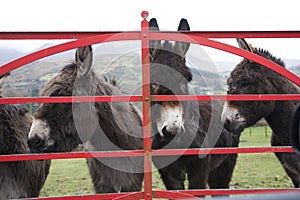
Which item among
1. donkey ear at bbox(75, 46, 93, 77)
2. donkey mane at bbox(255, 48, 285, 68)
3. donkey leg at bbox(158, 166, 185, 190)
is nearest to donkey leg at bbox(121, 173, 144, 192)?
donkey leg at bbox(158, 166, 185, 190)

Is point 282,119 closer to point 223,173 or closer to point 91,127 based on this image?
point 223,173

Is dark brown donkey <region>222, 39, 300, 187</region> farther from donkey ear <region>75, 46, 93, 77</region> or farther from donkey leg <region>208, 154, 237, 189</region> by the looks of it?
donkey ear <region>75, 46, 93, 77</region>

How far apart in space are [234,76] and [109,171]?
6.02 ft

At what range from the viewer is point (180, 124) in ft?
10.7

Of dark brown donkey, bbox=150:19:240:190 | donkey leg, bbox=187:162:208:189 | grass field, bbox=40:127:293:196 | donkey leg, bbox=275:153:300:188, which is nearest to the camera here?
dark brown donkey, bbox=150:19:240:190

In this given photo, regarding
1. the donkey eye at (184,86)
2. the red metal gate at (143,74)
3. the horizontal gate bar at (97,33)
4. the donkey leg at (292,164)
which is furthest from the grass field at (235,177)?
the horizontal gate bar at (97,33)

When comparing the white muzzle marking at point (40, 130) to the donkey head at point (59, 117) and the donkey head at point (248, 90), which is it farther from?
the donkey head at point (248, 90)

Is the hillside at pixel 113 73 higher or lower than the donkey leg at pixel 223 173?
higher

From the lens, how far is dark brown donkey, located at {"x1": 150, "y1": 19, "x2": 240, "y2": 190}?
3.45 m

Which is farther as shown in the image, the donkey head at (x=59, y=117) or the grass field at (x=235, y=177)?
the grass field at (x=235, y=177)

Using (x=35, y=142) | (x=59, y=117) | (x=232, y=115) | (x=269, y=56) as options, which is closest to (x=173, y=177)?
(x=232, y=115)

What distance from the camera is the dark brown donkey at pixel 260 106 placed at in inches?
161

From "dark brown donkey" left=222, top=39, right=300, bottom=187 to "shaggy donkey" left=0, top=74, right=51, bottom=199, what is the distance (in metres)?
2.25

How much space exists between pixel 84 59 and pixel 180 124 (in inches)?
42.9
